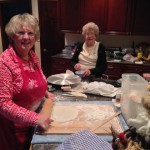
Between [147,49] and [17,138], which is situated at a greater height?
[147,49]

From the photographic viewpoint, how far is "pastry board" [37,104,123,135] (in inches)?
41.2

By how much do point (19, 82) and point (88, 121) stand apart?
17.9 inches

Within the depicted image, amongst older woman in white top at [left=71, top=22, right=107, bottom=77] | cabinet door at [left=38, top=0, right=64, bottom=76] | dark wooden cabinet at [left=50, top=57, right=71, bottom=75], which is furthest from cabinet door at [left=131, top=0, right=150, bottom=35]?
cabinet door at [left=38, top=0, right=64, bottom=76]

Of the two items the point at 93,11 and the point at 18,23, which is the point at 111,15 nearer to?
the point at 93,11

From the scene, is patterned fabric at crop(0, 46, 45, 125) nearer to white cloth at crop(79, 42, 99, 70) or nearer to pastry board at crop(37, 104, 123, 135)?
pastry board at crop(37, 104, 123, 135)

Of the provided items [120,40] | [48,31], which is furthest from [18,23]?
[48,31]

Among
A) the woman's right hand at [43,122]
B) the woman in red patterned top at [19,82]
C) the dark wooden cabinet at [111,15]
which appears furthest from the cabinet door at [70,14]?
the woman's right hand at [43,122]

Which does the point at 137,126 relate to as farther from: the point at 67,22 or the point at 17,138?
the point at 67,22

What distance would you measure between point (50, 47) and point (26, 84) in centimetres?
321

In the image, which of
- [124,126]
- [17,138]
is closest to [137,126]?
[124,126]

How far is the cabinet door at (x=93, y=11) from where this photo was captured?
3.38 metres

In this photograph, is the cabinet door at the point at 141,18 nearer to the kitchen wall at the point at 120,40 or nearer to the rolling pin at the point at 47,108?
the kitchen wall at the point at 120,40

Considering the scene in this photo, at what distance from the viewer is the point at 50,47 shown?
4.31 meters

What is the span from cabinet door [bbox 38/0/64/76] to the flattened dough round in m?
2.90
